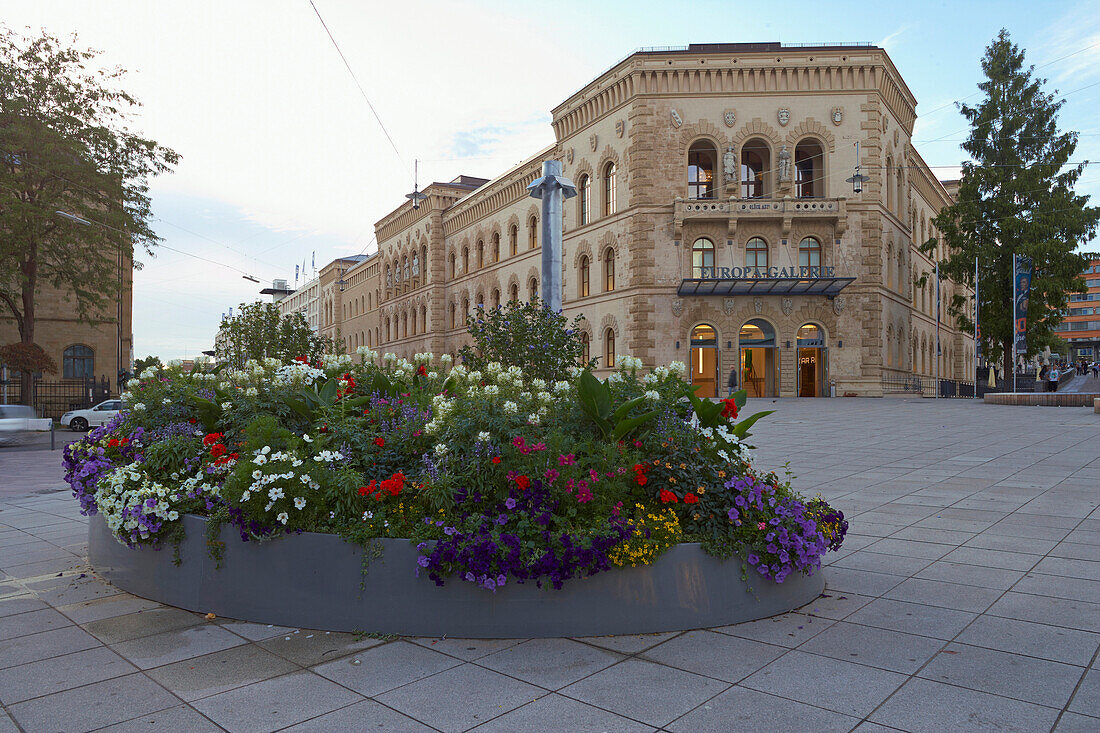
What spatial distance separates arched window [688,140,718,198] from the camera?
119 ft

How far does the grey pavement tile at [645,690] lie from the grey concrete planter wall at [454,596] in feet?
1.68

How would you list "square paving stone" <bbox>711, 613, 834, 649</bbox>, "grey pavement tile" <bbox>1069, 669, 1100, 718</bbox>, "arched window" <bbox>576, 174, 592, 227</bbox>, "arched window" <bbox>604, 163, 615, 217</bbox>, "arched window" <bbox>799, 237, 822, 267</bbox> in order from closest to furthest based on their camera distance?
1. "grey pavement tile" <bbox>1069, 669, 1100, 718</bbox>
2. "square paving stone" <bbox>711, 613, 834, 649</bbox>
3. "arched window" <bbox>799, 237, 822, 267</bbox>
4. "arched window" <bbox>604, 163, 615, 217</bbox>
5. "arched window" <bbox>576, 174, 592, 227</bbox>

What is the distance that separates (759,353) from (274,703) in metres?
34.2

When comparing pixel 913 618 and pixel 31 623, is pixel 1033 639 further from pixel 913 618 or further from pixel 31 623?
pixel 31 623

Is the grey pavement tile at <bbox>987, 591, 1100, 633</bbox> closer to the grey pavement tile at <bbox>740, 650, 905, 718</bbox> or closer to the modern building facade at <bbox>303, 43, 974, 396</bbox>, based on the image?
the grey pavement tile at <bbox>740, 650, 905, 718</bbox>

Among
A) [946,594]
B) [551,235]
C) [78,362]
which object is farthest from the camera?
[78,362]

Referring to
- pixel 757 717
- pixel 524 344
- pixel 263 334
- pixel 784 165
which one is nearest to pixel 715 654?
pixel 757 717

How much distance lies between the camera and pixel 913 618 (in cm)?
459

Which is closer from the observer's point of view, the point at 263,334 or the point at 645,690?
the point at 645,690

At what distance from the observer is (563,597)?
4.35 meters

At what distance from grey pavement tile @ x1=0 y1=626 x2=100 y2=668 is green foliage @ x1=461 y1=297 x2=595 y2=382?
578 centimetres

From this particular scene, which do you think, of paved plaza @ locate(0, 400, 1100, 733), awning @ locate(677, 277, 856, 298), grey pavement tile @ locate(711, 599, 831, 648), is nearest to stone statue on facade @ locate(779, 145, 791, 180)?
awning @ locate(677, 277, 856, 298)

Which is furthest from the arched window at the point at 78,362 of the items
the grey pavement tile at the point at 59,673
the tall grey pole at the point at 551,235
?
the grey pavement tile at the point at 59,673

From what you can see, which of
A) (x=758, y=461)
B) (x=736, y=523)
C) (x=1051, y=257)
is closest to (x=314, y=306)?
(x=1051, y=257)
